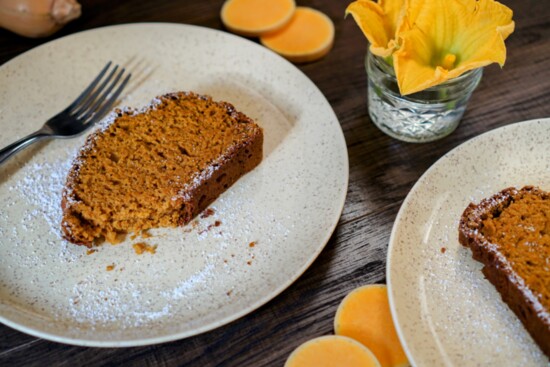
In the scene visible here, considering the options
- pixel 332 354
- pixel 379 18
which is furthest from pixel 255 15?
pixel 332 354

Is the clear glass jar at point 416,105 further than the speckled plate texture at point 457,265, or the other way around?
the clear glass jar at point 416,105

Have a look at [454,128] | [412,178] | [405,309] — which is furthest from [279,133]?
[405,309]

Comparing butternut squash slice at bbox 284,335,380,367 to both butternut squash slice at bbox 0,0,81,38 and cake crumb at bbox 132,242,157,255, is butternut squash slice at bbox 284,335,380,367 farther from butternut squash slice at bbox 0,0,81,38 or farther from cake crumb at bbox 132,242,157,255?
butternut squash slice at bbox 0,0,81,38

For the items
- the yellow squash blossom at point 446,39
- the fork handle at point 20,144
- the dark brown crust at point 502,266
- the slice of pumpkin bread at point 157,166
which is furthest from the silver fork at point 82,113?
the dark brown crust at point 502,266

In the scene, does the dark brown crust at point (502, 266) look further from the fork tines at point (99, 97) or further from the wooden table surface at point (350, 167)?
the fork tines at point (99, 97)

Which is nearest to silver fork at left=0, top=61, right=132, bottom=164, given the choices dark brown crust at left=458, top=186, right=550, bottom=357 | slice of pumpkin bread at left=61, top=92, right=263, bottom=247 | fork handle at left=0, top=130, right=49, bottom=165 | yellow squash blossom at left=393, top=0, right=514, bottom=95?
fork handle at left=0, top=130, right=49, bottom=165

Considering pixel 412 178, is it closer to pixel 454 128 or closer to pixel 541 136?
pixel 454 128
